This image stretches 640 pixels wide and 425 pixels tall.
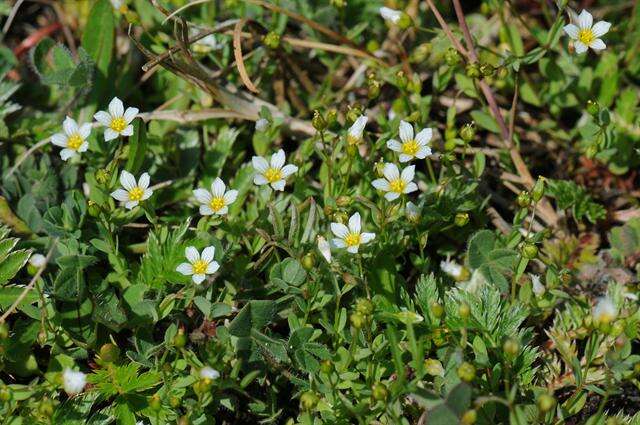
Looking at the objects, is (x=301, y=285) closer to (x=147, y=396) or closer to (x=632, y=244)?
(x=147, y=396)

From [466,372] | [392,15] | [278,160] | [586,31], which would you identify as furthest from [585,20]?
[466,372]

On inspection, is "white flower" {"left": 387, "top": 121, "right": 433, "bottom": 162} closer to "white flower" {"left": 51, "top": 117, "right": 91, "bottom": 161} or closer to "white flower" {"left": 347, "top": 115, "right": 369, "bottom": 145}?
"white flower" {"left": 347, "top": 115, "right": 369, "bottom": 145}

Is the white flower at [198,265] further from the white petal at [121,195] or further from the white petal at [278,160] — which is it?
the white petal at [278,160]

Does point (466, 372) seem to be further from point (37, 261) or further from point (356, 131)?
point (37, 261)

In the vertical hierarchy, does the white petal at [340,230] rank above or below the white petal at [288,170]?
below

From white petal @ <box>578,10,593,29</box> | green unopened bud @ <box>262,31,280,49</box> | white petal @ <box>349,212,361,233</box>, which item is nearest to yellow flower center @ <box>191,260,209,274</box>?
white petal @ <box>349,212,361,233</box>

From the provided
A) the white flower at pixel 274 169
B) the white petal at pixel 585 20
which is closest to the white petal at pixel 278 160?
the white flower at pixel 274 169
